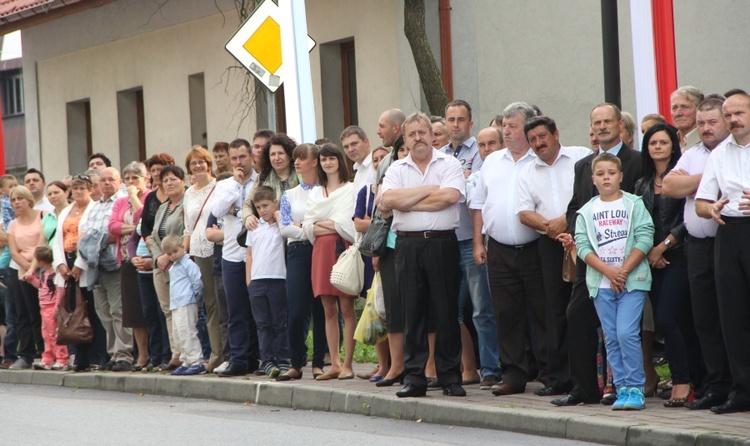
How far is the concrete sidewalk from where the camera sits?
27.4 feet

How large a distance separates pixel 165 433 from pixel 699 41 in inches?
421

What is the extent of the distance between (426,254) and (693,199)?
223 centimetres

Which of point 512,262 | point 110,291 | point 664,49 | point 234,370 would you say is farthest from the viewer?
point 110,291

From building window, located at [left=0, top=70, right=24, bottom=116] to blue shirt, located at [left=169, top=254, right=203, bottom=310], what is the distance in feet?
208

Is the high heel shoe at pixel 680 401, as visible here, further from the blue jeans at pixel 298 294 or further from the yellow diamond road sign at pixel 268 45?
the yellow diamond road sign at pixel 268 45

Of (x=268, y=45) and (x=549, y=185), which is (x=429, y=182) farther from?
(x=268, y=45)

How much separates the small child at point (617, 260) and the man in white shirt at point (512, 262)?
0.83m

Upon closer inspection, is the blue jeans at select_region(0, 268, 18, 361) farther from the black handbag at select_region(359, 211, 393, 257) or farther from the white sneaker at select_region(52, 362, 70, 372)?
the black handbag at select_region(359, 211, 393, 257)

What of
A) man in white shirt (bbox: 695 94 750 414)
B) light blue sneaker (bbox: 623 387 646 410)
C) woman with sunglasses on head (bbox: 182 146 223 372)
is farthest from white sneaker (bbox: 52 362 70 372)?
man in white shirt (bbox: 695 94 750 414)

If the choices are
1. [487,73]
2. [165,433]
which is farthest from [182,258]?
[487,73]

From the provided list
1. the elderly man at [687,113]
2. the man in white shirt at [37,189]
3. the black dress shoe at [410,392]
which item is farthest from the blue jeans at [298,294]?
the man in white shirt at [37,189]

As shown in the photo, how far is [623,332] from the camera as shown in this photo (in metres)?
9.57

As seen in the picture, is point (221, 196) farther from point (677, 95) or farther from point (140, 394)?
point (677, 95)

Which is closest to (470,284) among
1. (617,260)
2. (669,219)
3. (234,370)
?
(617,260)
